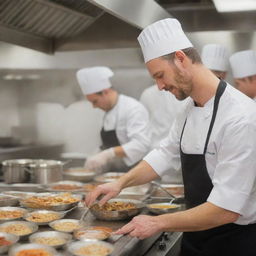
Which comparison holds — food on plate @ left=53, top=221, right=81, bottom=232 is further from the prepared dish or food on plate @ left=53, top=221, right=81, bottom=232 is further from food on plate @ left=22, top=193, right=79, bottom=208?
food on plate @ left=22, top=193, right=79, bottom=208

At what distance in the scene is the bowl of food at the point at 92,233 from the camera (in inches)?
73.7

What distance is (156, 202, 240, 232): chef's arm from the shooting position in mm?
1776

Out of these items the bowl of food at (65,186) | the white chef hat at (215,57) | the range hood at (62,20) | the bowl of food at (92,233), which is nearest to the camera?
the bowl of food at (92,233)

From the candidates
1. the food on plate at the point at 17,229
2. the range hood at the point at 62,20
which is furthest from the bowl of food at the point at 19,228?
the range hood at the point at 62,20

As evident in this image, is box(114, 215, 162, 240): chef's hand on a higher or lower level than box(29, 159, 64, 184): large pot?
lower

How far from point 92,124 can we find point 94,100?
624mm

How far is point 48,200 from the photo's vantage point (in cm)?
245

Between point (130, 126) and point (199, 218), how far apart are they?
2.13 meters

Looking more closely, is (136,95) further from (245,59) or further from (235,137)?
(235,137)

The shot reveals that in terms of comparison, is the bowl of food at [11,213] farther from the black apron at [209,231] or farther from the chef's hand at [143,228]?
the black apron at [209,231]

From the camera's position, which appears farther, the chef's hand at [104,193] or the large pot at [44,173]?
the large pot at [44,173]

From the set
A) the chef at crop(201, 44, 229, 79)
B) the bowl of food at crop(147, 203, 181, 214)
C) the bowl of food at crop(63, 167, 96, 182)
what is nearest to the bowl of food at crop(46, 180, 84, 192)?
the bowl of food at crop(63, 167, 96, 182)

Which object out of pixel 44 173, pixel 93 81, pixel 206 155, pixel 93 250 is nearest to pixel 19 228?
pixel 93 250

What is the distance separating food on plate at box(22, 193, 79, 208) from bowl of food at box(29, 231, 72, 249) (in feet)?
1.35
